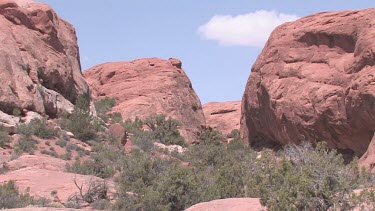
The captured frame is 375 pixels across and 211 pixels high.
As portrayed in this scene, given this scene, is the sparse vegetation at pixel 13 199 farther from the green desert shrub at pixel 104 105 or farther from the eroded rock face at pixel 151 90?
the eroded rock face at pixel 151 90

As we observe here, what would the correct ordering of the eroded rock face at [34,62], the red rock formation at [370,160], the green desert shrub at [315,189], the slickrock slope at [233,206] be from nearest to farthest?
the green desert shrub at [315,189] < the slickrock slope at [233,206] < the red rock formation at [370,160] < the eroded rock face at [34,62]

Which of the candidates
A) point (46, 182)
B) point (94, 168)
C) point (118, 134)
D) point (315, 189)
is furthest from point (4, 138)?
point (315, 189)

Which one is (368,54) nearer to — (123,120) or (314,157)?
(314,157)

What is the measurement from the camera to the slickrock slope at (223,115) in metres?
51.8

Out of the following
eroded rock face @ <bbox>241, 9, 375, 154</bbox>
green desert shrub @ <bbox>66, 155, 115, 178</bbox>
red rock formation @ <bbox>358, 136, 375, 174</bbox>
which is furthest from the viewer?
eroded rock face @ <bbox>241, 9, 375, 154</bbox>

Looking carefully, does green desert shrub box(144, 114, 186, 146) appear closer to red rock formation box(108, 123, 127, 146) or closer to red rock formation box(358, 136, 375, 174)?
red rock formation box(108, 123, 127, 146)

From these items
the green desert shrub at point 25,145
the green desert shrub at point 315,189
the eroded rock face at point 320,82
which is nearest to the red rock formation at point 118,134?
the green desert shrub at point 25,145

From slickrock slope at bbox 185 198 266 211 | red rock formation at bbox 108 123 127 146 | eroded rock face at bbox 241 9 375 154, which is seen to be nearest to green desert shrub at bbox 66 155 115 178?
red rock formation at bbox 108 123 127 146

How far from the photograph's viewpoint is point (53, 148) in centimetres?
2448

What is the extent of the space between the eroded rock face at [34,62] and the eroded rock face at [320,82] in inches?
394

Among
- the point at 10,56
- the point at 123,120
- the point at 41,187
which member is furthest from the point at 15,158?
the point at 123,120

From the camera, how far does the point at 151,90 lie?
42.4m

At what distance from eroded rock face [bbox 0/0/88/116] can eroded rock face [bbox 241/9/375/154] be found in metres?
10.00

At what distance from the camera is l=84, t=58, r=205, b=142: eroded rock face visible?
4116 cm
